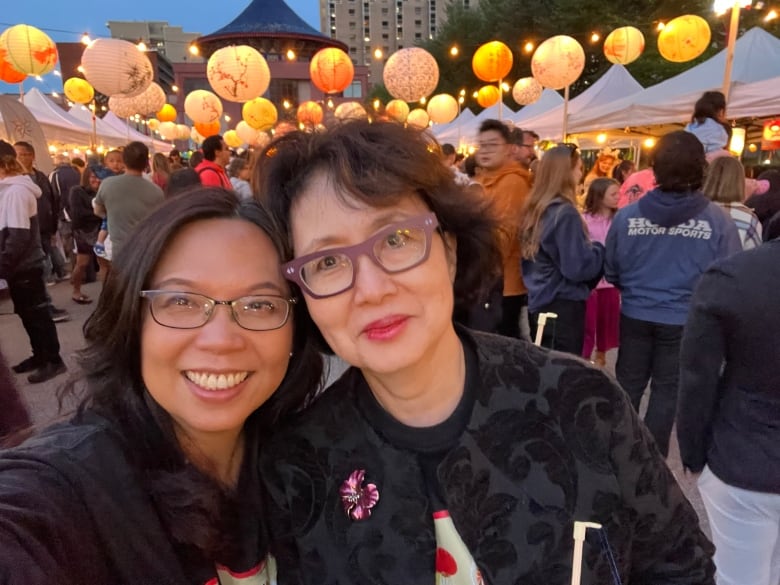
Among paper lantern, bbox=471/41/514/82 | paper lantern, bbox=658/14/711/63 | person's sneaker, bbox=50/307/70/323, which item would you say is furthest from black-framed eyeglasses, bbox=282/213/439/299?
paper lantern, bbox=471/41/514/82

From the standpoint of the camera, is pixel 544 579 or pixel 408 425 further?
pixel 408 425

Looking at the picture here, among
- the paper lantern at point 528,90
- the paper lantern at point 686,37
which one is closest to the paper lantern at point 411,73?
the paper lantern at point 686,37

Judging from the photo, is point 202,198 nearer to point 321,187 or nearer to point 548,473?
point 321,187

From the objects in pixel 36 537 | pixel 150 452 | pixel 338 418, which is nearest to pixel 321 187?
pixel 338 418

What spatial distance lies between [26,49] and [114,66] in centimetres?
172

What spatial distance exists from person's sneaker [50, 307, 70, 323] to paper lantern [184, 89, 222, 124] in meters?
6.47

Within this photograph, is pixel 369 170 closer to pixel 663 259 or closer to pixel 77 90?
pixel 663 259

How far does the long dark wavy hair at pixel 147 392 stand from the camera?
109 centimetres

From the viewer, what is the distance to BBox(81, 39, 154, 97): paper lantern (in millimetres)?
6674

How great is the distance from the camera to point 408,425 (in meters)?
1.21

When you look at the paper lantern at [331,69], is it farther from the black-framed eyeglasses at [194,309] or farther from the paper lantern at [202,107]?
the black-framed eyeglasses at [194,309]

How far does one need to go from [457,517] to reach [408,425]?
214 millimetres

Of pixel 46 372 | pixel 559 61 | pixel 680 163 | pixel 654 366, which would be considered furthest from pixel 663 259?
pixel 559 61

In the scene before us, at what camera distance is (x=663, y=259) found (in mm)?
3047
